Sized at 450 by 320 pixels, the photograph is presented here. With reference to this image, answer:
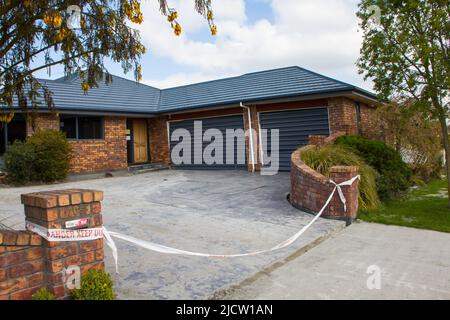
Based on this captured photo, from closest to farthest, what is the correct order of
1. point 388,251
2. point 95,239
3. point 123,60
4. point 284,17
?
point 95,239 → point 123,60 → point 388,251 → point 284,17

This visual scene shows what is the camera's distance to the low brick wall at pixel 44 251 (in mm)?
2842

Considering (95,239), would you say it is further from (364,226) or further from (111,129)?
(111,129)

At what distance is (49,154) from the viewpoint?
482 inches

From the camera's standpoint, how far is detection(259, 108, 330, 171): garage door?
1282 centimetres

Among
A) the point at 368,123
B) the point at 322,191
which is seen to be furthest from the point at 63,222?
the point at 368,123

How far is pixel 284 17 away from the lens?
418 inches

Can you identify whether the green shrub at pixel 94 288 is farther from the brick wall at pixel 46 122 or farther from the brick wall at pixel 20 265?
the brick wall at pixel 46 122

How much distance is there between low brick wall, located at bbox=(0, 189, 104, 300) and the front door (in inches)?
570

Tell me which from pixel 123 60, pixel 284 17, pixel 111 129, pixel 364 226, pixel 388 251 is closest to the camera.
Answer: pixel 123 60

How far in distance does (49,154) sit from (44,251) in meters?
10.2

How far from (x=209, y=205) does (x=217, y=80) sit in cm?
1068

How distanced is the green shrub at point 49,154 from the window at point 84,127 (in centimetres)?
244

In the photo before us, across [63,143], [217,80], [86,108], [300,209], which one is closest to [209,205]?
[300,209]

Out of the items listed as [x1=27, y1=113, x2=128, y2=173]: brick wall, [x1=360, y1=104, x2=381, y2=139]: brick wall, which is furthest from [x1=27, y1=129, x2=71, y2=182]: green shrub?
[x1=360, y1=104, x2=381, y2=139]: brick wall
